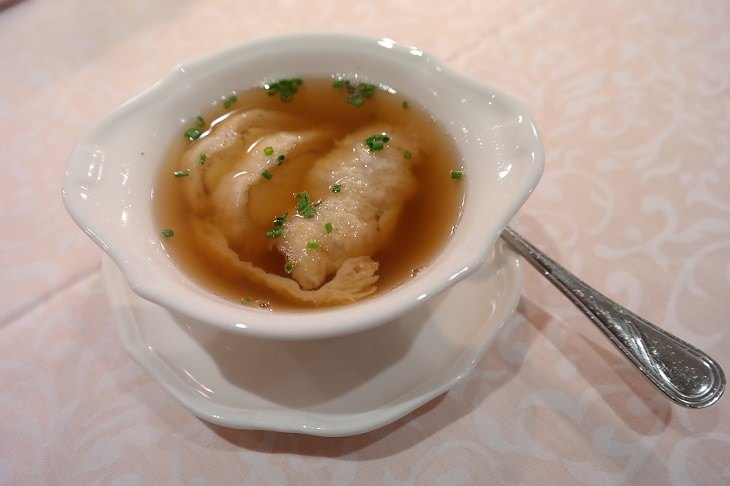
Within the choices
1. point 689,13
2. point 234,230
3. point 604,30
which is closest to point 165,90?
point 234,230

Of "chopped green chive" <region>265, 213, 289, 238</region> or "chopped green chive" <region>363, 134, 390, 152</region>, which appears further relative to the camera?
"chopped green chive" <region>363, 134, 390, 152</region>

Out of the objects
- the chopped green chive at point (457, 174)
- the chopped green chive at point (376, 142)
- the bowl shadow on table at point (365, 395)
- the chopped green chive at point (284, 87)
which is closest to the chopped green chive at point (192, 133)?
the chopped green chive at point (284, 87)

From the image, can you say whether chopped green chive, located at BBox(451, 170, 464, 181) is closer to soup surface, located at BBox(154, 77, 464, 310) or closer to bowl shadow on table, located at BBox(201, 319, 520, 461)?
soup surface, located at BBox(154, 77, 464, 310)

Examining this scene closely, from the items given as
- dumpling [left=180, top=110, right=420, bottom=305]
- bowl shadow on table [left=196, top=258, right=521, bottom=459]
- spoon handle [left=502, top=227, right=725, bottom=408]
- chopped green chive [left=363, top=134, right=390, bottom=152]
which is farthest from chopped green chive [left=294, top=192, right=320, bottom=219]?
spoon handle [left=502, top=227, right=725, bottom=408]

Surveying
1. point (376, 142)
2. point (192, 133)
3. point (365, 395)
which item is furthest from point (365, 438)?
point (192, 133)

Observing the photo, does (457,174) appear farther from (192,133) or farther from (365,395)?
(192,133)

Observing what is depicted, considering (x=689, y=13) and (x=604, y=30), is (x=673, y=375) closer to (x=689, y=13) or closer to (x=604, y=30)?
(x=604, y=30)

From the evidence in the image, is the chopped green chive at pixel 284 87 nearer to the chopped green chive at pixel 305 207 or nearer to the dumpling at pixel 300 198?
the dumpling at pixel 300 198
